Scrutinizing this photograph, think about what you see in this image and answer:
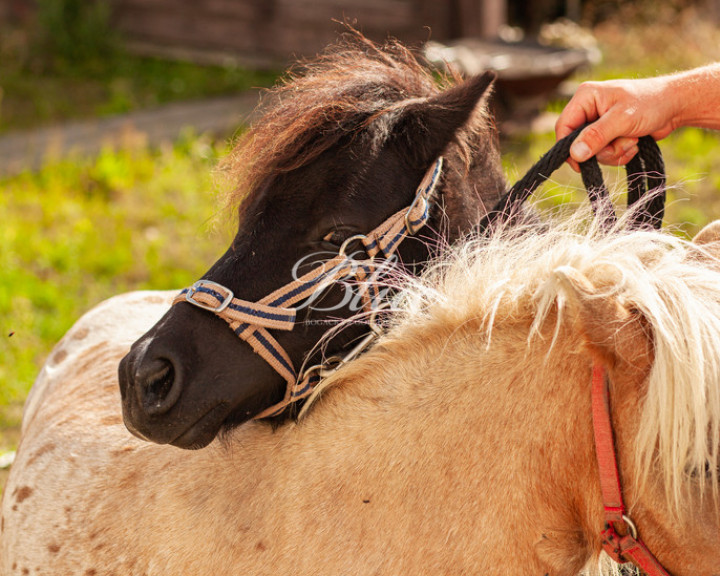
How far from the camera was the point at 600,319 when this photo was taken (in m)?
1.47

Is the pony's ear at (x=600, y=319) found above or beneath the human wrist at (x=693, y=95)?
beneath

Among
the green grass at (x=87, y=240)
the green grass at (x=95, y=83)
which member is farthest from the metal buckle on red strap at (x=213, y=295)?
the green grass at (x=95, y=83)

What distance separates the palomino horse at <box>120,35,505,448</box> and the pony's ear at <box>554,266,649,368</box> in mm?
700

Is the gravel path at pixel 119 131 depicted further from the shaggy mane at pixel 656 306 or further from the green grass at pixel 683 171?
the shaggy mane at pixel 656 306

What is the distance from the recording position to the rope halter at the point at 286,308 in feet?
6.72

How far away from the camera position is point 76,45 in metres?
12.6

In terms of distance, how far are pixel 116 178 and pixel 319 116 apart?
6.16 metres

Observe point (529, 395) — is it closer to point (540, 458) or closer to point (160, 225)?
point (540, 458)

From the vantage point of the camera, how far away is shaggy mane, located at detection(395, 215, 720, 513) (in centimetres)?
145

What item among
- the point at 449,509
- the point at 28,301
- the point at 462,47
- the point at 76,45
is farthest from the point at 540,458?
the point at 76,45

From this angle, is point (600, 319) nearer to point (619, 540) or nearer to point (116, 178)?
point (619, 540)

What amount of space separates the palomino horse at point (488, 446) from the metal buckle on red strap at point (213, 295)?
37 centimetres

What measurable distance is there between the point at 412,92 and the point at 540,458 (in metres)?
1.39

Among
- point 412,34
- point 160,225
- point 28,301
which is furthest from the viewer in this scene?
point 412,34
